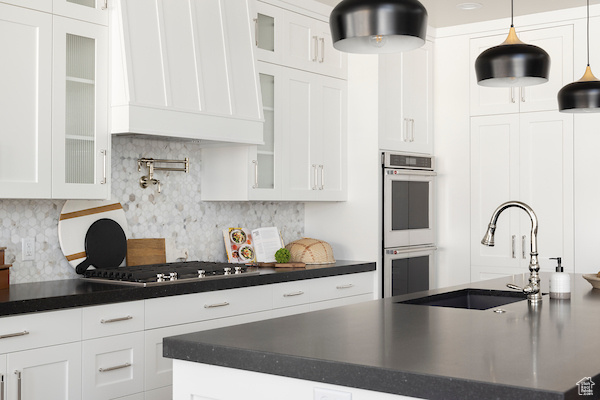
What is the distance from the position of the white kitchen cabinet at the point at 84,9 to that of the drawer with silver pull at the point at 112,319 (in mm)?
1413

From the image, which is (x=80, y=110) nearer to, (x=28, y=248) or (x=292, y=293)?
(x=28, y=248)

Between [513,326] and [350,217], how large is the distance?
299 centimetres

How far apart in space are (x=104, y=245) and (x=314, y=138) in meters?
1.75

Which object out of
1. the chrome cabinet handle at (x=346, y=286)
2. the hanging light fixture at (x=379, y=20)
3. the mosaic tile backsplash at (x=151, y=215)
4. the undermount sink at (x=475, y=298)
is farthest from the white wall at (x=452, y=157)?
the hanging light fixture at (x=379, y=20)

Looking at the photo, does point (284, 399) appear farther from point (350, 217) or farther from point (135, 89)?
point (350, 217)

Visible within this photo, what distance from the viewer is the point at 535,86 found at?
541 cm

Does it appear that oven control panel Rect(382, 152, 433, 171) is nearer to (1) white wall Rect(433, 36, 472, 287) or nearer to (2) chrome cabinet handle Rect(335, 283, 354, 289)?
(1) white wall Rect(433, 36, 472, 287)

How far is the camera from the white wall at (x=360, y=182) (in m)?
5.20

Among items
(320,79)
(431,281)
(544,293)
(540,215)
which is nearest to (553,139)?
(540,215)

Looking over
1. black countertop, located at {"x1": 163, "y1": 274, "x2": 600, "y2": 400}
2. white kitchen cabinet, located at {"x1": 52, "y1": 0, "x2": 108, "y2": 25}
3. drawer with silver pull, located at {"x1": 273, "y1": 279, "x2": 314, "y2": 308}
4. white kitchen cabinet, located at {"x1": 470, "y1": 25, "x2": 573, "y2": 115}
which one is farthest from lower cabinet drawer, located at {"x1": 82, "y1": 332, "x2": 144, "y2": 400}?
white kitchen cabinet, located at {"x1": 470, "y1": 25, "x2": 573, "y2": 115}

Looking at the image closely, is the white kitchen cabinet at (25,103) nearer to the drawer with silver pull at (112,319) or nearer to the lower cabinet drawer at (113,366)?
the drawer with silver pull at (112,319)

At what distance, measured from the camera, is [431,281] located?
571 centimetres

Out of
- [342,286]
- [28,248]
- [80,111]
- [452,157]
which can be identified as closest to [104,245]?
[28,248]

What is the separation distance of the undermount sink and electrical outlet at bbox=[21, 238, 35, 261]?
6.56ft
